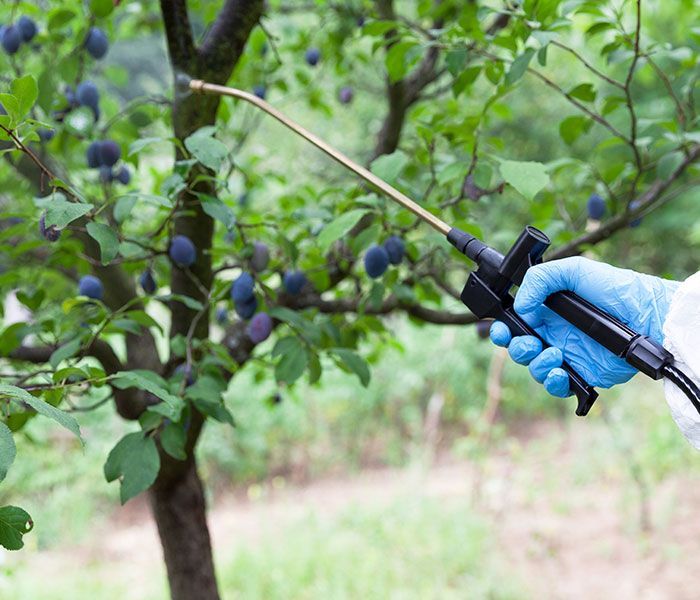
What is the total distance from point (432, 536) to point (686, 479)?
1632 millimetres

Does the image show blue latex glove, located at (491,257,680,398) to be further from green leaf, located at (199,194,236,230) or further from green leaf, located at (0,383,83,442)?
green leaf, located at (0,383,83,442)

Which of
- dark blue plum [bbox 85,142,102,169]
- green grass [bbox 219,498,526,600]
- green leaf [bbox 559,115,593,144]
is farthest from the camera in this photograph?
green grass [bbox 219,498,526,600]

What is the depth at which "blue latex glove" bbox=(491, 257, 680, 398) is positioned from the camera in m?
0.94

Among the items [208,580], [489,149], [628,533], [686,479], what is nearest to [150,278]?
[208,580]

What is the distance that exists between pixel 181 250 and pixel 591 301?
2.05ft

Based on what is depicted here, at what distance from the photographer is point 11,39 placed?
1.51m

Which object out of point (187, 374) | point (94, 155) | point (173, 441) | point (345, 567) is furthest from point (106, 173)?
point (345, 567)

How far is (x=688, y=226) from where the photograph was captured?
21.6ft

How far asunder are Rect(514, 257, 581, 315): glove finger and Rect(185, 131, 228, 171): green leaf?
0.40m

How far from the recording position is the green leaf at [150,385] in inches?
31.7

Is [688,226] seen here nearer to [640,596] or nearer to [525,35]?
[640,596]

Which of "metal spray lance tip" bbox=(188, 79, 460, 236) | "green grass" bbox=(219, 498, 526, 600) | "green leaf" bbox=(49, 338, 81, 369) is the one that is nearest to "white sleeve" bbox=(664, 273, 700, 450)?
"metal spray lance tip" bbox=(188, 79, 460, 236)

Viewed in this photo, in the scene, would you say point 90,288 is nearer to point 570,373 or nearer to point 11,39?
point 11,39

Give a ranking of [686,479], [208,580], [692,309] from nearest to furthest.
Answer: [692,309], [208,580], [686,479]
